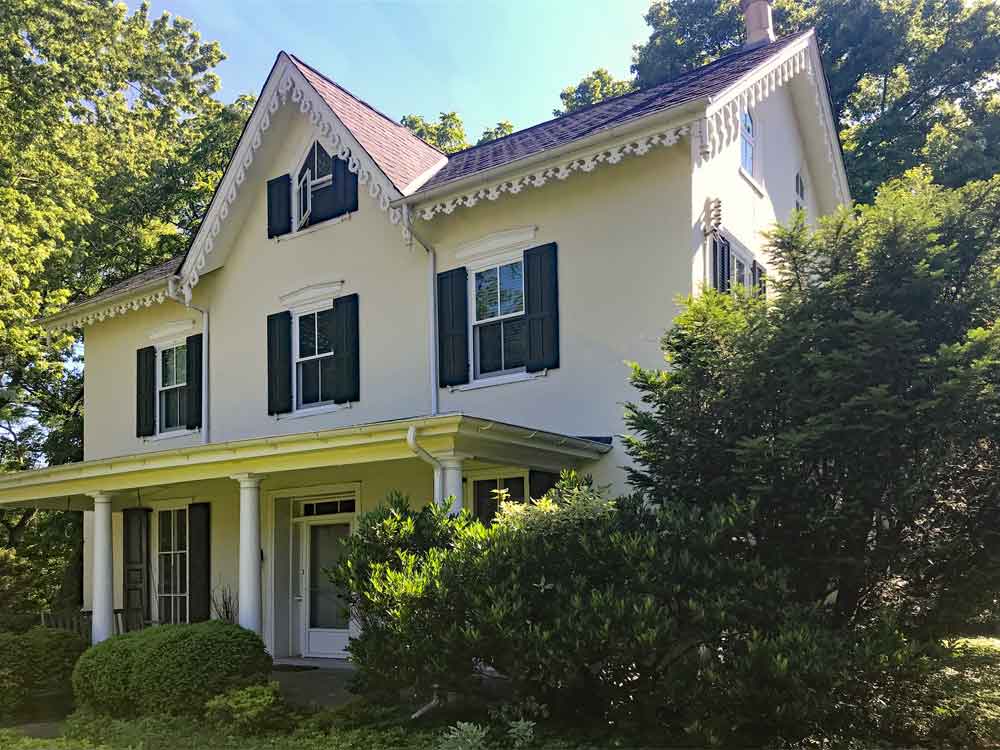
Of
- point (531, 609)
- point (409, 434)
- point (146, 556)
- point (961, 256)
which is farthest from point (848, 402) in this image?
point (146, 556)

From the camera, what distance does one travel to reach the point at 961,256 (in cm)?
779

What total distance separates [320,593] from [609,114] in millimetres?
8369

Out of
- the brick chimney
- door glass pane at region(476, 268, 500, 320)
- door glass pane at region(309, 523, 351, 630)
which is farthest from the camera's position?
the brick chimney

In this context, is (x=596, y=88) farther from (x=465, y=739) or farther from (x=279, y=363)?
(x=465, y=739)

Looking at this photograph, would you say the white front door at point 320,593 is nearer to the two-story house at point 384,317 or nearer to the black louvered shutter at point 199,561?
the two-story house at point 384,317

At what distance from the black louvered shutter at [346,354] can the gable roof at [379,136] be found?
1973mm

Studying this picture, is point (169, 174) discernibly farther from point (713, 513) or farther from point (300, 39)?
point (713, 513)

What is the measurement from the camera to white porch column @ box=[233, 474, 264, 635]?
11227 mm

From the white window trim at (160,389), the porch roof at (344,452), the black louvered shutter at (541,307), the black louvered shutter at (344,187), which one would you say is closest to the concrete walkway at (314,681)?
the porch roof at (344,452)

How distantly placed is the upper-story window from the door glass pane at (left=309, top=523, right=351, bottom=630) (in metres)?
7.79

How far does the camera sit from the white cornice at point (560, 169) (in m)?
10.1

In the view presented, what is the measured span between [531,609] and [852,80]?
20.5 meters

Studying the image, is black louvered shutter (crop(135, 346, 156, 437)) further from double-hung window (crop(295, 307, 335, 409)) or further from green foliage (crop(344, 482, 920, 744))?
green foliage (crop(344, 482, 920, 744))

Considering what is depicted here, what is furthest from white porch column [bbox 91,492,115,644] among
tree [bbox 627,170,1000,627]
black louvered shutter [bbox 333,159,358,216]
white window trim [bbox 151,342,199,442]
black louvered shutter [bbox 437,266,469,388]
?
tree [bbox 627,170,1000,627]
